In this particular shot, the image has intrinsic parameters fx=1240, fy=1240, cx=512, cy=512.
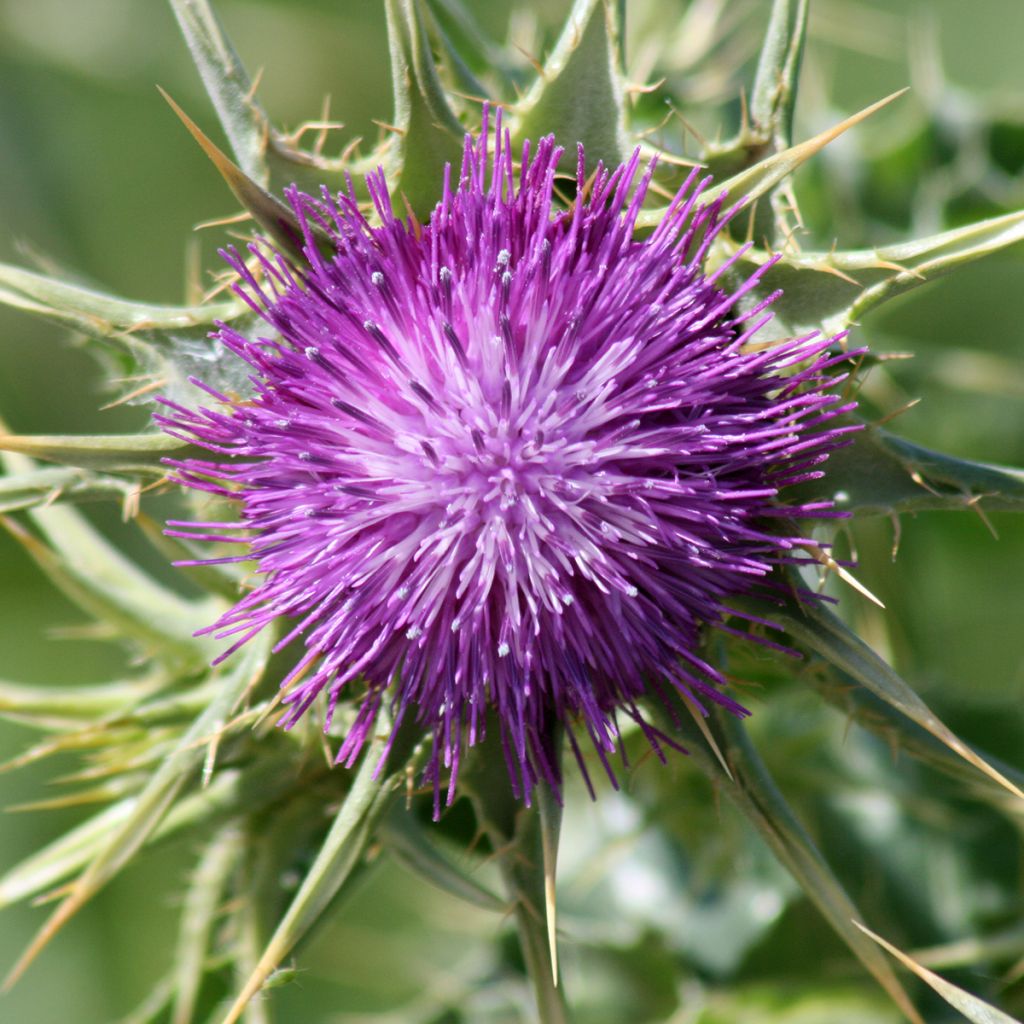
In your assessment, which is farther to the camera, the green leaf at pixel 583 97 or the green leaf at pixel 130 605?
the green leaf at pixel 130 605

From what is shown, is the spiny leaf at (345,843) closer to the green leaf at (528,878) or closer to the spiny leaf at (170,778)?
the green leaf at (528,878)

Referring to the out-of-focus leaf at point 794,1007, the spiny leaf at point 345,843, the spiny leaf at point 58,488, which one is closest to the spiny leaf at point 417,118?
the spiny leaf at point 58,488

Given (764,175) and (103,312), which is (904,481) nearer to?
(764,175)

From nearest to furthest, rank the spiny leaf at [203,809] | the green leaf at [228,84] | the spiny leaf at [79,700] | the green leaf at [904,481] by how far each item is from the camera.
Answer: the green leaf at [904,481]
the green leaf at [228,84]
the spiny leaf at [203,809]
the spiny leaf at [79,700]

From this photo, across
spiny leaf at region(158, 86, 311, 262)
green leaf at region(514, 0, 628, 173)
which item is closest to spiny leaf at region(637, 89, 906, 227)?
green leaf at region(514, 0, 628, 173)

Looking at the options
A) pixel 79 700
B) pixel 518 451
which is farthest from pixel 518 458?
pixel 79 700
